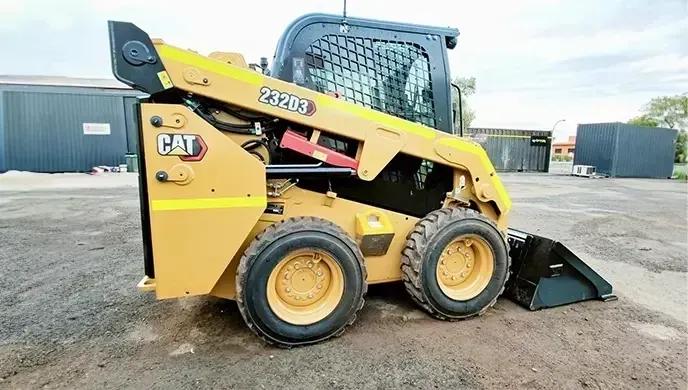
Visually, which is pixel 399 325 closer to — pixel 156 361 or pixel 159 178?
pixel 156 361

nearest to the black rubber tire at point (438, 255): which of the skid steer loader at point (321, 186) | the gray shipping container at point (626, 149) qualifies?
the skid steer loader at point (321, 186)

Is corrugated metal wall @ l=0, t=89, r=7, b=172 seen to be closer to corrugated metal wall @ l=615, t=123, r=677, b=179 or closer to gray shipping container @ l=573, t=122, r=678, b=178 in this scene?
gray shipping container @ l=573, t=122, r=678, b=178

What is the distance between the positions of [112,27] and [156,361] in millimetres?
1983

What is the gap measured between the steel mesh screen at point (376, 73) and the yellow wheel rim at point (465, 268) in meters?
1.01

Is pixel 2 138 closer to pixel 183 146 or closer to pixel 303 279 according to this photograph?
pixel 183 146

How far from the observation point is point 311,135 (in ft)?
9.80

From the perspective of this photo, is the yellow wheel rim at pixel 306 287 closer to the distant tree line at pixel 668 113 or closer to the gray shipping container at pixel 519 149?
the gray shipping container at pixel 519 149

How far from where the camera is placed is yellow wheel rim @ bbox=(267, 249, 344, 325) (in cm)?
284

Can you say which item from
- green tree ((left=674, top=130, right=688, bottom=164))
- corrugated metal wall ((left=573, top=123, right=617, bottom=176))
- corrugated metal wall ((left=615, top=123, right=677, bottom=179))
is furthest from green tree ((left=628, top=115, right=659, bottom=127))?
corrugated metal wall ((left=573, top=123, right=617, bottom=176))

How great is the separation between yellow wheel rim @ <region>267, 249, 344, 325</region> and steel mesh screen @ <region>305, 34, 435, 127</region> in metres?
1.27

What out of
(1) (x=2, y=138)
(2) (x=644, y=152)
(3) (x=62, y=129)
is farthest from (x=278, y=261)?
(2) (x=644, y=152)

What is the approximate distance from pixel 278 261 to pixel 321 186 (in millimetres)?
709

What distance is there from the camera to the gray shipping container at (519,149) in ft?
81.5

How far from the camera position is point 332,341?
2.92 meters
